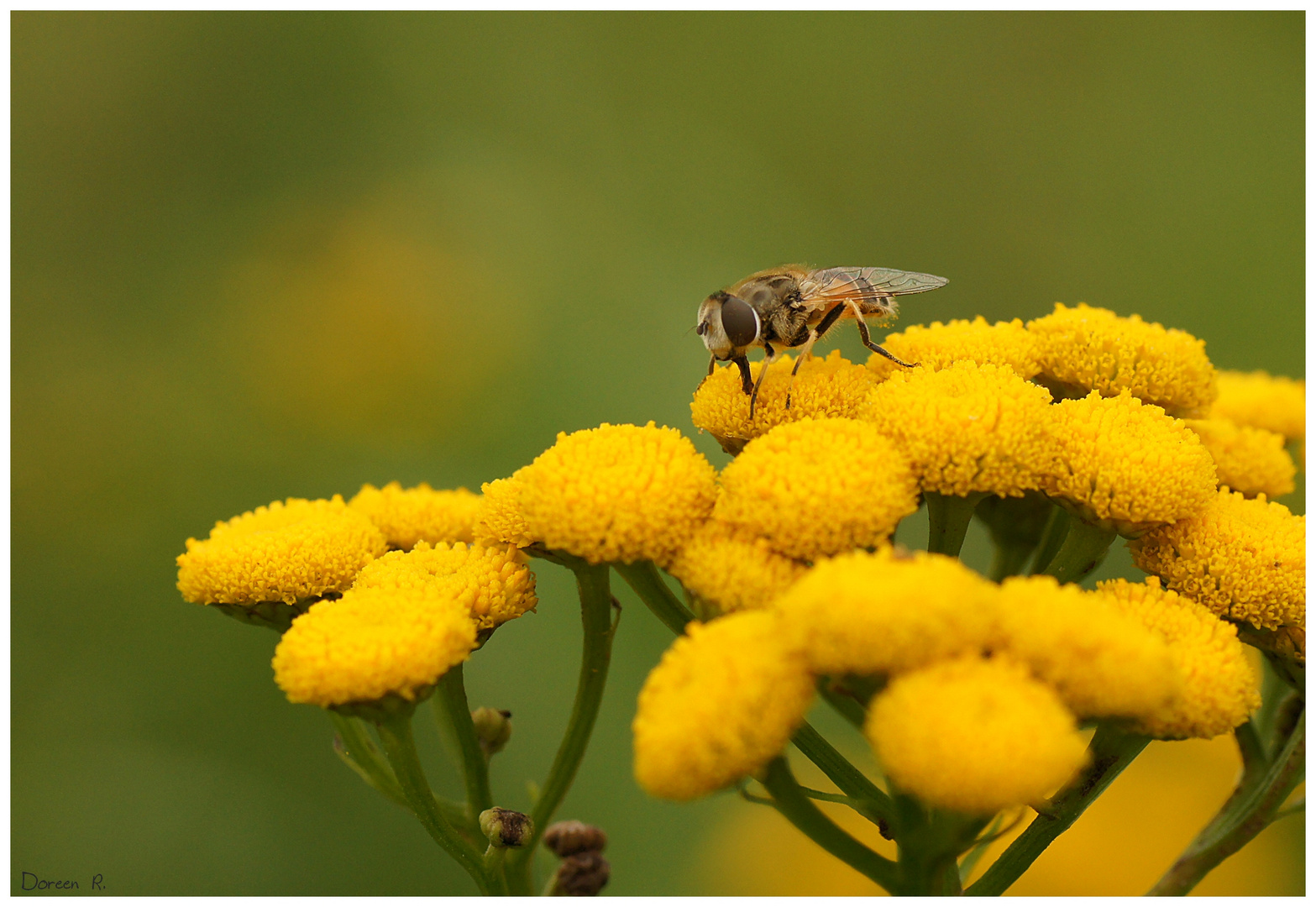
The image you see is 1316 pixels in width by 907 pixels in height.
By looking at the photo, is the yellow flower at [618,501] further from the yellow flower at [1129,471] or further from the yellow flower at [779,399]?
the yellow flower at [1129,471]

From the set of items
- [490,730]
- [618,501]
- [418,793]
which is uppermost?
[618,501]

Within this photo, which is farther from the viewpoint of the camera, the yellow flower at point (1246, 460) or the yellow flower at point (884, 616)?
the yellow flower at point (1246, 460)

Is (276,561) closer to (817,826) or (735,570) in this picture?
(735,570)

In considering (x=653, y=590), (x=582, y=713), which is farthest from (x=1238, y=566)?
(x=582, y=713)

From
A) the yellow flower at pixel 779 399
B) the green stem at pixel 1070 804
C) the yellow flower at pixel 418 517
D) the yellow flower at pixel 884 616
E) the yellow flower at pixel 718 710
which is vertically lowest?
the green stem at pixel 1070 804

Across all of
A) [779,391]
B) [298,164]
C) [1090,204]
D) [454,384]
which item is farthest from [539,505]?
[1090,204]

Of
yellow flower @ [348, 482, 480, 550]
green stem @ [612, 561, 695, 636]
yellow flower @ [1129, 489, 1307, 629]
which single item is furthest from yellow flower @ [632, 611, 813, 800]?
yellow flower @ [348, 482, 480, 550]

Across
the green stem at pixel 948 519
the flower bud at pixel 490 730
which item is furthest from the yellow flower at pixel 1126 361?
the flower bud at pixel 490 730
